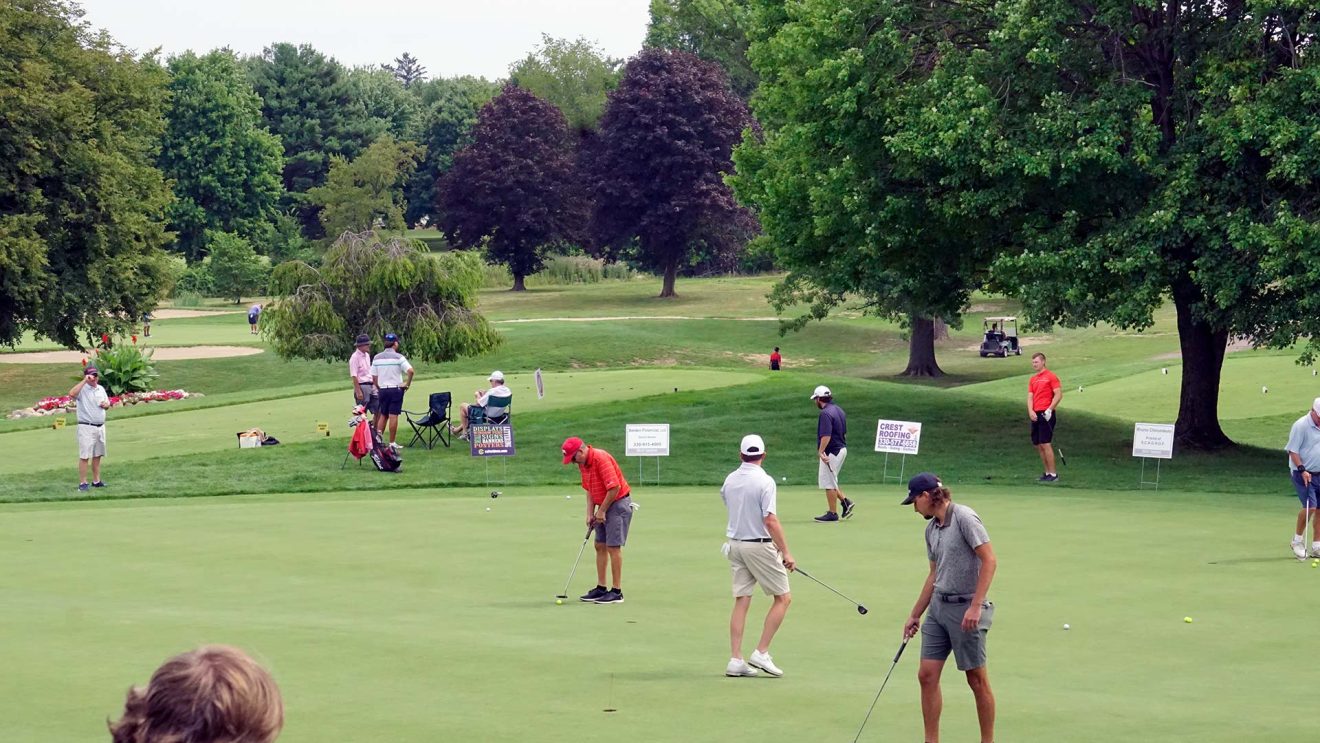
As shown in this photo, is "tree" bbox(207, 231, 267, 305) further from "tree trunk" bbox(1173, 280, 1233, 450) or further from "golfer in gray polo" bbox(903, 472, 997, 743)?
"golfer in gray polo" bbox(903, 472, 997, 743)

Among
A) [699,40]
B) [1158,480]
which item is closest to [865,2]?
[1158,480]

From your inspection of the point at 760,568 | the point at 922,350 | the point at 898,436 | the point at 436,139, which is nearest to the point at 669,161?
the point at 922,350

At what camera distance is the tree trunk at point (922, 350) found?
57.5 m

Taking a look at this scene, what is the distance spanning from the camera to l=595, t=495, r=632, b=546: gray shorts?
1625cm

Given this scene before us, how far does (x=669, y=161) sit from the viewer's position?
3447 inches

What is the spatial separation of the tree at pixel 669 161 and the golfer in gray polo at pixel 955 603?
251ft

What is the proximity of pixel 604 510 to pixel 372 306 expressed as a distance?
27.7m

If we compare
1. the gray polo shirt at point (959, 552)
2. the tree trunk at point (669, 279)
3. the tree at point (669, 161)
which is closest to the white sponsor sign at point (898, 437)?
the gray polo shirt at point (959, 552)

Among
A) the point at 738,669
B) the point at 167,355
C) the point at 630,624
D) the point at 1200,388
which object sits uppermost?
the point at 1200,388

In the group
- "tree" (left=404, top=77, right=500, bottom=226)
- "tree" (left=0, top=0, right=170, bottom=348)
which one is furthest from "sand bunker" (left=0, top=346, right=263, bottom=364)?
"tree" (left=404, top=77, right=500, bottom=226)

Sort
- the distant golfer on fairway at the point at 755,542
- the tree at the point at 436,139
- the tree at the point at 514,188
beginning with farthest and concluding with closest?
the tree at the point at 436,139 < the tree at the point at 514,188 < the distant golfer on fairway at the point at 755,542

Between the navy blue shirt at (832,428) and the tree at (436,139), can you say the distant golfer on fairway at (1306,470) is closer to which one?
the navy blue shirt at (832,428)

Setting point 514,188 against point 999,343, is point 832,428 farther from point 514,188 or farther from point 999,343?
point 514,188

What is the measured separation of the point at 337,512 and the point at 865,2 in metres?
15.3
